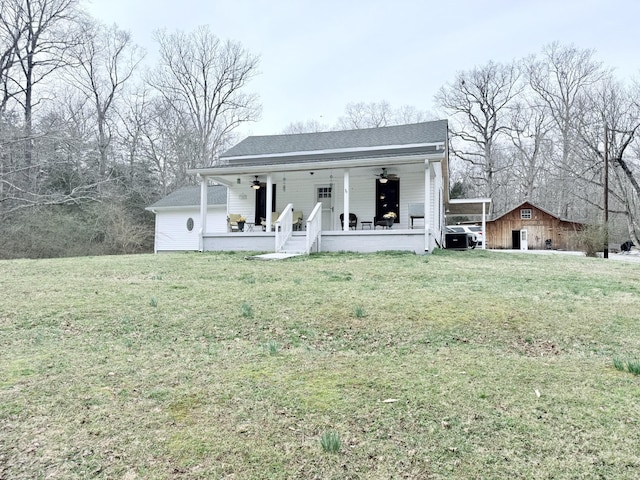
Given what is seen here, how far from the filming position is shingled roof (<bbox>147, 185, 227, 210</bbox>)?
769 inches

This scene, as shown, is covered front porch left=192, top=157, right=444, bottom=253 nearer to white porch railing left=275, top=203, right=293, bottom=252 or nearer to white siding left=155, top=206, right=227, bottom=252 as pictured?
white porch railing left=275, top=203, right=293, bottom=252

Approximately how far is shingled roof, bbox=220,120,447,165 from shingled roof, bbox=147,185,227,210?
274 cm

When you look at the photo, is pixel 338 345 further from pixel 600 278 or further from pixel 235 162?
pixel 235 162

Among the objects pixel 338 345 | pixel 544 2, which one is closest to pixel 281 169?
pixel 338 345

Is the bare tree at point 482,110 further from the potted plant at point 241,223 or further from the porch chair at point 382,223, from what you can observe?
the potted plant at point 241,223

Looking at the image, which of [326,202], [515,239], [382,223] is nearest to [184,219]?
[326,202]

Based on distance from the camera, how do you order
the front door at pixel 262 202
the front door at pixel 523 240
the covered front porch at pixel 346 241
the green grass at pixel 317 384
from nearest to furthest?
the green grass at pixel 317 384 → the covered front porch at pixel 346 241 → the front door at pixel 262 202 → the front door at pixel 523 240

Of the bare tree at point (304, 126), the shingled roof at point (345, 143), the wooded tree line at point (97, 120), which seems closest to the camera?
the shingled roof at point (345, 143)

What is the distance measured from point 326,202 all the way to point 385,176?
2.73 meters

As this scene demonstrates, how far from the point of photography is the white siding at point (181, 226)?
19531 mm

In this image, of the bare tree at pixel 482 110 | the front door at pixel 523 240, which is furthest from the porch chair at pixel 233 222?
the bare tree at pixel 482 110

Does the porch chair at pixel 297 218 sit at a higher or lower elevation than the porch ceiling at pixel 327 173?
lower

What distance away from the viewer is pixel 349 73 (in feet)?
104

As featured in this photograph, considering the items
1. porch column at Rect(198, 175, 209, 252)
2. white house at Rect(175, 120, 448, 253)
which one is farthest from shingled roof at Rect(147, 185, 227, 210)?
porch column at Rect(198, 175, 209, 252)
